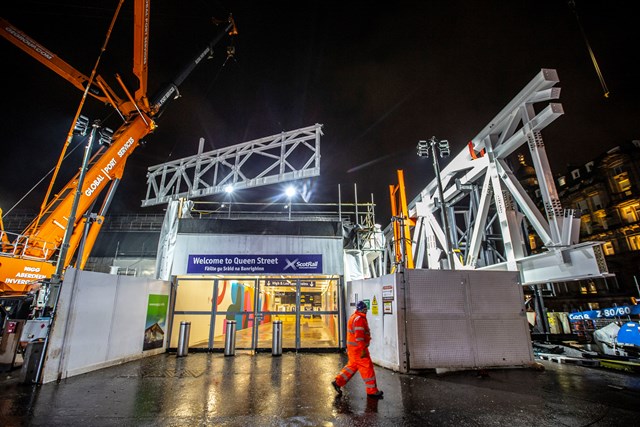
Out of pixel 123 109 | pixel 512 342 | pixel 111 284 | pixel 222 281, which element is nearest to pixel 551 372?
pixel 512 342

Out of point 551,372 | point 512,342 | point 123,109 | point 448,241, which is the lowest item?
point 551,372

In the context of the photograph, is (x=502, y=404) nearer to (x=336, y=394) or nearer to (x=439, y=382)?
(x=439, y=382)

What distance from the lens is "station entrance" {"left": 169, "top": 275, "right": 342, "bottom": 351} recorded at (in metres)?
11.5

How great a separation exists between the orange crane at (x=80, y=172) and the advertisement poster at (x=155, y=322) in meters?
2.70

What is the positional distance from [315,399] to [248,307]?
24.3 feet

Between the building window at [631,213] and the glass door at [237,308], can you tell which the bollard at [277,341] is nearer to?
the glass door at [237,308]

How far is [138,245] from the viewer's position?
24.8m

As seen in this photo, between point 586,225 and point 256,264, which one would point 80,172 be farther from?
point 586,225

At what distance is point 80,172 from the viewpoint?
9227 mm

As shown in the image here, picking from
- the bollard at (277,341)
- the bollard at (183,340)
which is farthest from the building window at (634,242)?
the bollard at (183,340)

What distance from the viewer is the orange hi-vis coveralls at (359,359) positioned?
17.2 feet

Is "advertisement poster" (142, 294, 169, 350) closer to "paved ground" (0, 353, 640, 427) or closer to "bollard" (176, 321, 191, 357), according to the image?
"bollard" (176, 321, 191, 357)

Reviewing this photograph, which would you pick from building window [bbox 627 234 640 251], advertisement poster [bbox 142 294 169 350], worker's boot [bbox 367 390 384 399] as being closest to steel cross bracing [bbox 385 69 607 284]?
worker's boot [bbox 367 390 384 399]

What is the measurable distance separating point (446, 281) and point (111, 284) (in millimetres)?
9869
